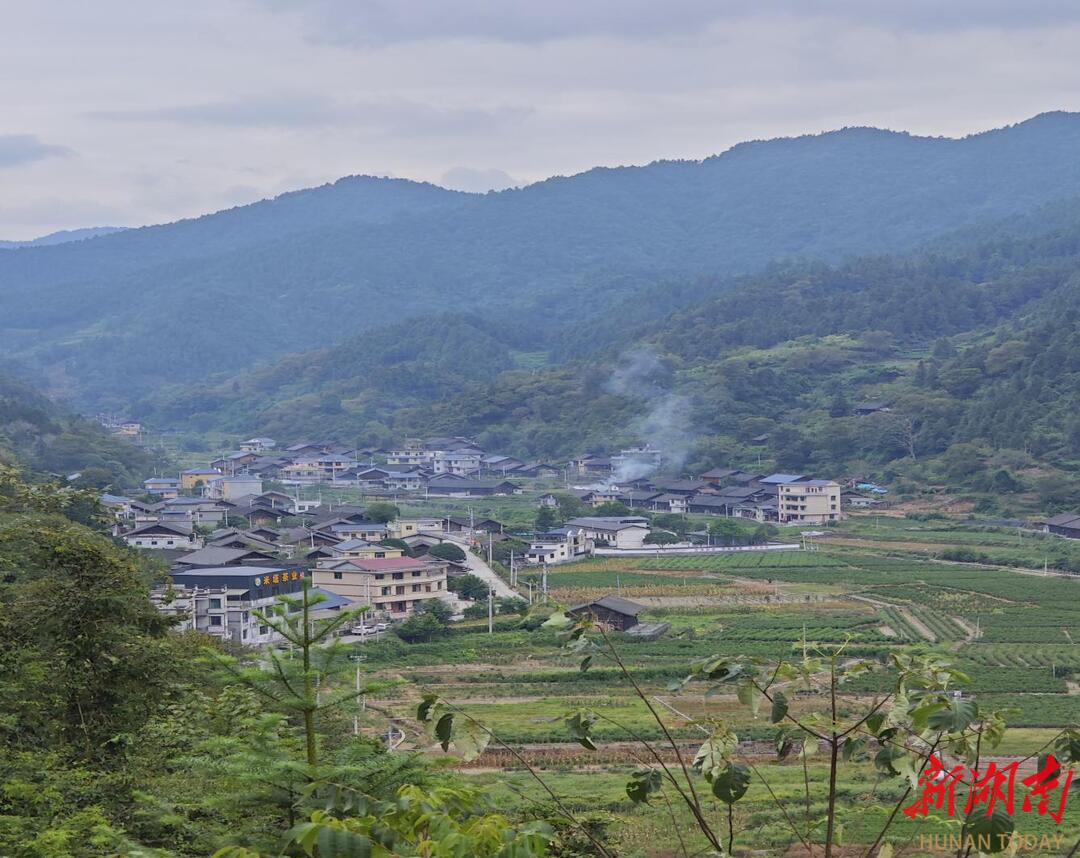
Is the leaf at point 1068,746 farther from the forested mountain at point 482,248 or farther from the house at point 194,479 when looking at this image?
the forested mountain at point 482,248

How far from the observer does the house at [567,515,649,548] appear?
37125 mm

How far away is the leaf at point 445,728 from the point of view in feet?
9.89

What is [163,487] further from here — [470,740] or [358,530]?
[470,740]

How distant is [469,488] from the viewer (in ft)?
166

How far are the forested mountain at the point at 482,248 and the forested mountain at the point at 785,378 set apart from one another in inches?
463

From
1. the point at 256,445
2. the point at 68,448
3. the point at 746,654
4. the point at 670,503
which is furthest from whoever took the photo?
the point at 256,445

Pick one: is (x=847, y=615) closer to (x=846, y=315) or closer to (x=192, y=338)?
(x=846, y=315)

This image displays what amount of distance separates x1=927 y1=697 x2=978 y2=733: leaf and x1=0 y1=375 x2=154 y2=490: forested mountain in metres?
42.2

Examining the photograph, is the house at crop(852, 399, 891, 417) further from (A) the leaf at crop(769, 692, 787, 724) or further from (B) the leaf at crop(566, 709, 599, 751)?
(A) the leaf at crop(769, 692, 787, 724)

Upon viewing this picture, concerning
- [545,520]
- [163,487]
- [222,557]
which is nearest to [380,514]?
[545,520]

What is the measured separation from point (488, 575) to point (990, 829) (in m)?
28.3

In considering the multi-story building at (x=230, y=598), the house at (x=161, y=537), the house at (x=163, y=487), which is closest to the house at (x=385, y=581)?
the multi-story building at (x=230, y=598)

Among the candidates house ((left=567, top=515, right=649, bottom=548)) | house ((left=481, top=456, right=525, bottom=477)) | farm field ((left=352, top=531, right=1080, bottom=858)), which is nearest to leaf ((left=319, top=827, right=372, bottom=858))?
farm field ((left=352, top=531, right=1080, bottom=858))

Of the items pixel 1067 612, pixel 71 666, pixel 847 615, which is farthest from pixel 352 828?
pixel 1067 612
